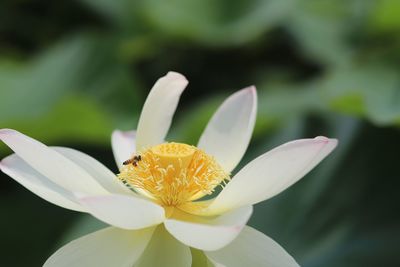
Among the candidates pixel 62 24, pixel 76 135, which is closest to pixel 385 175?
pixel 76 135

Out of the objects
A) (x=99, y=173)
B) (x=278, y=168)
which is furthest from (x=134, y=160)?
(x=278, y=168)

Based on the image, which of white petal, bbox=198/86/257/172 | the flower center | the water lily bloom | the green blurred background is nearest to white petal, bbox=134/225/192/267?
the water lily bloom

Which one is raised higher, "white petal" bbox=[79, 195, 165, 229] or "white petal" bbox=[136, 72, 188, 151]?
"white petal" bbox=[136, 72, 188, 151]

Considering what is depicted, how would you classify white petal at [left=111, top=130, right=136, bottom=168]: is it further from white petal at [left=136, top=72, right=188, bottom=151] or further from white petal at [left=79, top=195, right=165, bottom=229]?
white petal at [left=79, top=195, right=165, bottom=229]

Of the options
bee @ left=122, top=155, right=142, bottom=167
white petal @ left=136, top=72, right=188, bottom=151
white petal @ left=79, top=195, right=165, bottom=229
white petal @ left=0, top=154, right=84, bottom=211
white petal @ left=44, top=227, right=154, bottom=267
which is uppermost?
white petal @ left=136, top=72, right=188, bottom=151

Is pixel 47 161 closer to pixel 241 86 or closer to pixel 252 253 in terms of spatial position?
pixel 252 253

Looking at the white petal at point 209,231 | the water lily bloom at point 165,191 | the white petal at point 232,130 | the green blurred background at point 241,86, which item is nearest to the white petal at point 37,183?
the water lily bloom at point 165,191

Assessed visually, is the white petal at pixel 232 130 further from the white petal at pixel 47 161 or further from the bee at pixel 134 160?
the white petal at pixel 47 161
